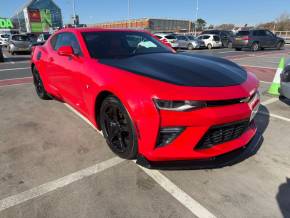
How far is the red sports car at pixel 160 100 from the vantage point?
2.37 meters

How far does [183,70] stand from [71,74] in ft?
5.64

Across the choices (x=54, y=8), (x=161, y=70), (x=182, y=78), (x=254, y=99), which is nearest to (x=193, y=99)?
(x=182, y=78)

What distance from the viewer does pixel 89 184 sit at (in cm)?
265

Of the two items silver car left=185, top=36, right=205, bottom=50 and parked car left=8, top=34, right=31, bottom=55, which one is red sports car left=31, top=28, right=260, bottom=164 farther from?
silver car left=185, top=36, right=205, bottom=50

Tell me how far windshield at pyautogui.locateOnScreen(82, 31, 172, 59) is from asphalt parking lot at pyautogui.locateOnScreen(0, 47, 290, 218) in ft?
4.07

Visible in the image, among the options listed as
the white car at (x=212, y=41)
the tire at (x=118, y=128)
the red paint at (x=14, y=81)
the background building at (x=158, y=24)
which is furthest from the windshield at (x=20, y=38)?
the background building at (x=158, y=24)

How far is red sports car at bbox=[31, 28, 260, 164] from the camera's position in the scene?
7.78 feet

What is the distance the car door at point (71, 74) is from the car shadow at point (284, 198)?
253 cm

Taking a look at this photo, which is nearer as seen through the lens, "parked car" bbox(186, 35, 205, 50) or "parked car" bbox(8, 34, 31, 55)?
"parked car" bbox(8, 34, 31, 55)

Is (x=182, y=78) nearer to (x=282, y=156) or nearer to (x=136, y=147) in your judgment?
(x=136, y=147)

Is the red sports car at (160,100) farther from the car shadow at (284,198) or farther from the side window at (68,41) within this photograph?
the car shadow at (284,198)

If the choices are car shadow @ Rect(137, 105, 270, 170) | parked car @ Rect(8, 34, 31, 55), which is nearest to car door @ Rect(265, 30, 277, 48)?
parked car @ Rect(8, 34, 31, 55)

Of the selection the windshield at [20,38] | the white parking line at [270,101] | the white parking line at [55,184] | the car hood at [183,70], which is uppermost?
the car hood at [183,70]

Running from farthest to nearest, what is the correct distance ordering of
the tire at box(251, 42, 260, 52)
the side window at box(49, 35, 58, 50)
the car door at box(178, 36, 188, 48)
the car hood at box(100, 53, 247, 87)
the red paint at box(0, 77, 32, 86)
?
the car door at box(178, 36, 188, 48), the tire at box(251, 42, 260, 52), the red paint at box(0, 77, 32, 86), the side window at box(49, 35, 58, 50), the car hood at box(100, 53, 247, 87)
